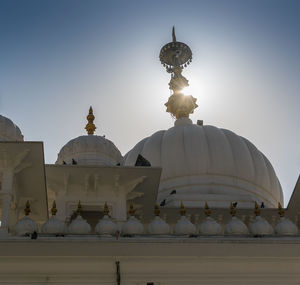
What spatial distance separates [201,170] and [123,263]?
1154cm

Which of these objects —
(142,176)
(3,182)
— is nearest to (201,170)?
(142,176)

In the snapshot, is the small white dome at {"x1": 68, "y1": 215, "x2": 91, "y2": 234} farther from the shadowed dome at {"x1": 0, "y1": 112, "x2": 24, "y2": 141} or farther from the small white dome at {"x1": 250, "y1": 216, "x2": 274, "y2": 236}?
the shadowed dome at {"x1": 0, "y1": 112, "x2": 24, "y2": 141}

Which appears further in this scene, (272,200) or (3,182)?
(272,200)

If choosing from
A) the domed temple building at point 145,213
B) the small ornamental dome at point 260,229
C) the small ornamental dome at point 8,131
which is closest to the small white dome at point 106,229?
the domed temple building at point 145,213

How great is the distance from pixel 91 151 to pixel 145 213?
267 cm

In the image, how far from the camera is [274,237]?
10398mm

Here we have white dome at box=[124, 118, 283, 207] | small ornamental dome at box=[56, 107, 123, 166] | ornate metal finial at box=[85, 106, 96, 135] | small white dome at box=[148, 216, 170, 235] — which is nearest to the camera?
small white dome at box=[148, 216, 170, 235]

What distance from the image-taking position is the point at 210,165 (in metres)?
21.0

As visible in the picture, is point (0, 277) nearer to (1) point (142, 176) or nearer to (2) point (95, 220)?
(1) point (142, 176)

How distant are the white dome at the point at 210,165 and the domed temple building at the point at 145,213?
0.15ft

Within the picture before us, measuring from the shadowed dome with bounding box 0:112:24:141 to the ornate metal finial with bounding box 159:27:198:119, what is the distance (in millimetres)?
11865

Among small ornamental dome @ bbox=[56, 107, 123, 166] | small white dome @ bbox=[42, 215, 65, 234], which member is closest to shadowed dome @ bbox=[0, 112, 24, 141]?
small ornamental dome @ bbox=[56, 107, 123, 166]

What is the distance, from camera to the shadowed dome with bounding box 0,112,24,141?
15.1 m

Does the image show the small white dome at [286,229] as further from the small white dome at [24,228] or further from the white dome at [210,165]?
the white dome at [210,165]
